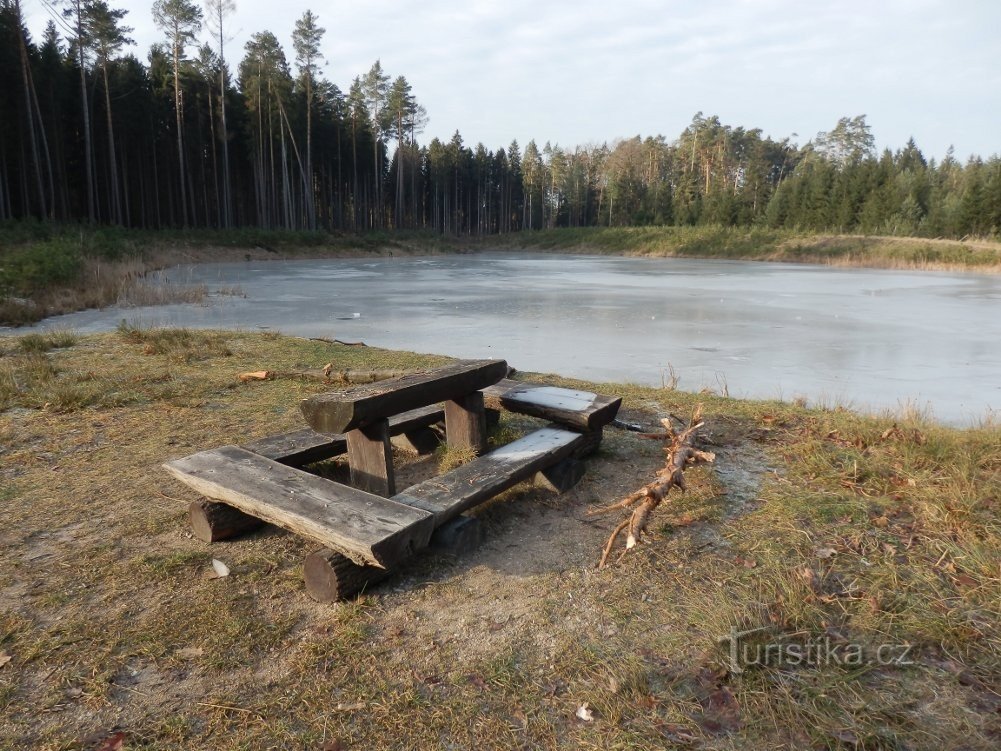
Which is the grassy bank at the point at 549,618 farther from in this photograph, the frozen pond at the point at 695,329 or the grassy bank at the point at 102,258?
the grassy bank at the point at 102,258

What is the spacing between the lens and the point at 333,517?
2.33 m

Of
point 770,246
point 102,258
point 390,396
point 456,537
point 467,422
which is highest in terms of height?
point 770,246

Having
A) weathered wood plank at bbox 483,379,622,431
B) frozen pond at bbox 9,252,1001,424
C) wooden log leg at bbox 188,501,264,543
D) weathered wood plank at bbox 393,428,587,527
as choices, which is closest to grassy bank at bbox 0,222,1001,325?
frozen pond at bbox 9,252,1001,424

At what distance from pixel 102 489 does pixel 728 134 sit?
75.2 m

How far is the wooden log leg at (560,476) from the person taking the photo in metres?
3.33

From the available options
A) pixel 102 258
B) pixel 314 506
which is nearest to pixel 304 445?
pixel 314 506

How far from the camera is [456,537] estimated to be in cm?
266

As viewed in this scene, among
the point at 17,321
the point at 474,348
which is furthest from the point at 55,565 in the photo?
the point at 17,321

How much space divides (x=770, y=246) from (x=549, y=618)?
40540 millimetres

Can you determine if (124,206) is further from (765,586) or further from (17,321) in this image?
(765,586)

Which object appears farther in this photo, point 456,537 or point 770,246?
point 770,246

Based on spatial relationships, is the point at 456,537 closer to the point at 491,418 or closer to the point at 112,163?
the point at 491,418

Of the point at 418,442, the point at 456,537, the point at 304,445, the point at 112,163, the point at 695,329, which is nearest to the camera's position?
the point at 456,537

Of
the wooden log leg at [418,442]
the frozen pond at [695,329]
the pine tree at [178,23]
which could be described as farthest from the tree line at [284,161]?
the wooden log leg at [418,442]
